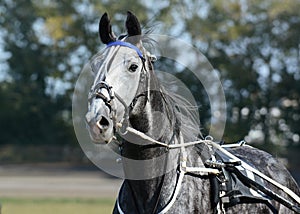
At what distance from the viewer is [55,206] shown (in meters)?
21.1

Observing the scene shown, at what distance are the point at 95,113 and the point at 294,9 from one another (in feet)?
115

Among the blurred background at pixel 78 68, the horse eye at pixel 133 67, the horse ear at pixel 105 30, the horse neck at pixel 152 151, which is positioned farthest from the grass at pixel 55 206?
the horse eye at pixel 133 67

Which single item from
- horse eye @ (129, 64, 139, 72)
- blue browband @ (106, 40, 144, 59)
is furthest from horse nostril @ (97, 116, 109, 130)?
blue browband @ (106, 40, 144, 59)

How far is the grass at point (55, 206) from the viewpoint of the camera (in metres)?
19.3

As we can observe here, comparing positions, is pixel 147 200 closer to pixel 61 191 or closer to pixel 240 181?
pixel 240 181

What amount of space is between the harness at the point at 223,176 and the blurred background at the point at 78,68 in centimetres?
1727

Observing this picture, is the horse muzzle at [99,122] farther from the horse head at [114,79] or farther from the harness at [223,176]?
the harness at [223,176]

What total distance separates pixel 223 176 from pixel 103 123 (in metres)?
1.72

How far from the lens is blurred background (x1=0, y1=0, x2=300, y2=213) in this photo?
36.1m

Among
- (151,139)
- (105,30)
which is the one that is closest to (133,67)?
(105,30)

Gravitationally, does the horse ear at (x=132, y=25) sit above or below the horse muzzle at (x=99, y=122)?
above

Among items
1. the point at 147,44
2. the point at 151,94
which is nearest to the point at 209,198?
the point at 151,94

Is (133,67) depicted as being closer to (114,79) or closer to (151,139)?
(114,79)

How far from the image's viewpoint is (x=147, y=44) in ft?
19.1
